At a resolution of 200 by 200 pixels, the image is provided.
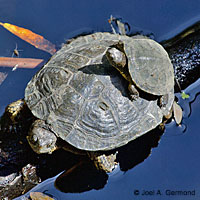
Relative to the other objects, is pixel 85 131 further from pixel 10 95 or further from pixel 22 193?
pixel 10 95

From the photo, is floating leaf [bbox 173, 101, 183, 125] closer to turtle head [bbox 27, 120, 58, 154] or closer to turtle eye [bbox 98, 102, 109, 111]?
turtle eye [bbox 98, 102, 109, 111]

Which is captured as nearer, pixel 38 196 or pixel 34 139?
pixel 34 139

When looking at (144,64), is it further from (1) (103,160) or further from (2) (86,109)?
(1) (103,160)

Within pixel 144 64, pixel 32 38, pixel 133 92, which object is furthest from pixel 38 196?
pixel 32 38

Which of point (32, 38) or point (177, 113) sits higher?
point (32, 38)

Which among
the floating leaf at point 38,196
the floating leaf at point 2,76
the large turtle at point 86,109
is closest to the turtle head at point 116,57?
the large turtle at point 86,109

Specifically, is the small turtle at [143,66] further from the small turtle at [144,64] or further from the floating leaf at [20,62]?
the floating leaf at [20,62]
